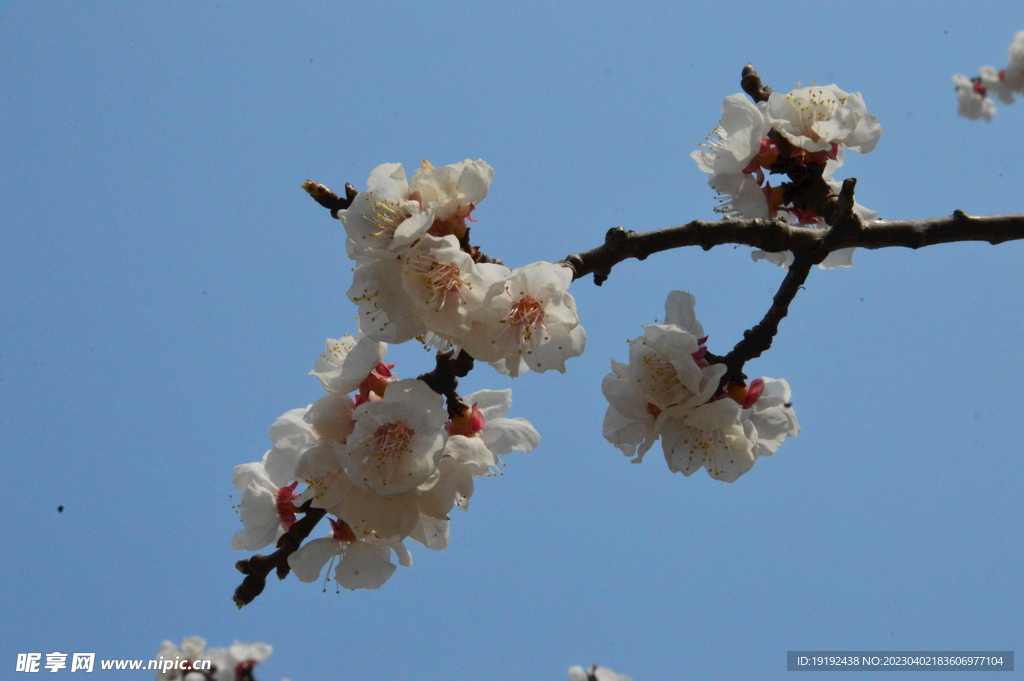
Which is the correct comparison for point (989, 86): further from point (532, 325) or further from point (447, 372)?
point (447, 372)

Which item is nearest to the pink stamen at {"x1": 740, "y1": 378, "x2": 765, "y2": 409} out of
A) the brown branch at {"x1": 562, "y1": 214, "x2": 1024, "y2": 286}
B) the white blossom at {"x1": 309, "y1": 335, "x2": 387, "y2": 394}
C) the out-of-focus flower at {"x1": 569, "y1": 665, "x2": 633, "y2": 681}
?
the brown branch at {"x1": 562, "y1": 214, "x2": 1024, "y2": 286}

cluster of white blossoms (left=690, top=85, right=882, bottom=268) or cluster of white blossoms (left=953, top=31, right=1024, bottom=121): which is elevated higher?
cluster of white blossoms (left=690, top=85, right=882, bottom=268)

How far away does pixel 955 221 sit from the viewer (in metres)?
2.18

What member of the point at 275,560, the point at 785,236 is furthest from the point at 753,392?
the point at 275,560

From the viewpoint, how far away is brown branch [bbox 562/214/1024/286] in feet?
6.52

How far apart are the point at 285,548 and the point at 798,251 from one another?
2003 millimetres

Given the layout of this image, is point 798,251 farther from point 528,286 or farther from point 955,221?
point 528,286

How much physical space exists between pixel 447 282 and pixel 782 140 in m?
1.67

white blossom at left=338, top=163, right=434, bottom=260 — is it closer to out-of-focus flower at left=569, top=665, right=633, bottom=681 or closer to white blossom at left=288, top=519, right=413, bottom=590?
white blossom at left=288, top=519, right=413, bottom=590

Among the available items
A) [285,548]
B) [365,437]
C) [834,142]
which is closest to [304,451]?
[365,437]

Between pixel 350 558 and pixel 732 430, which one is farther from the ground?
pixel 732 430

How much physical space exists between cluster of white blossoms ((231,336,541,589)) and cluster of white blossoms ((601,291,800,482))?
0.35 m

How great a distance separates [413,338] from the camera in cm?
192

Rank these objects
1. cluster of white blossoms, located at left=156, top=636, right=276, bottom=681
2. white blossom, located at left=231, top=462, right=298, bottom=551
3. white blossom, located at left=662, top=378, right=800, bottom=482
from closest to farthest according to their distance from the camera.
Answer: white blossom, located at left=662, top=378, right=800, bottom=482 < white blossom, located at left=231, top=462, right=298, bottom=551 < cluster of white blossoms, located at left=156, top=636, right=276, bottom=681
